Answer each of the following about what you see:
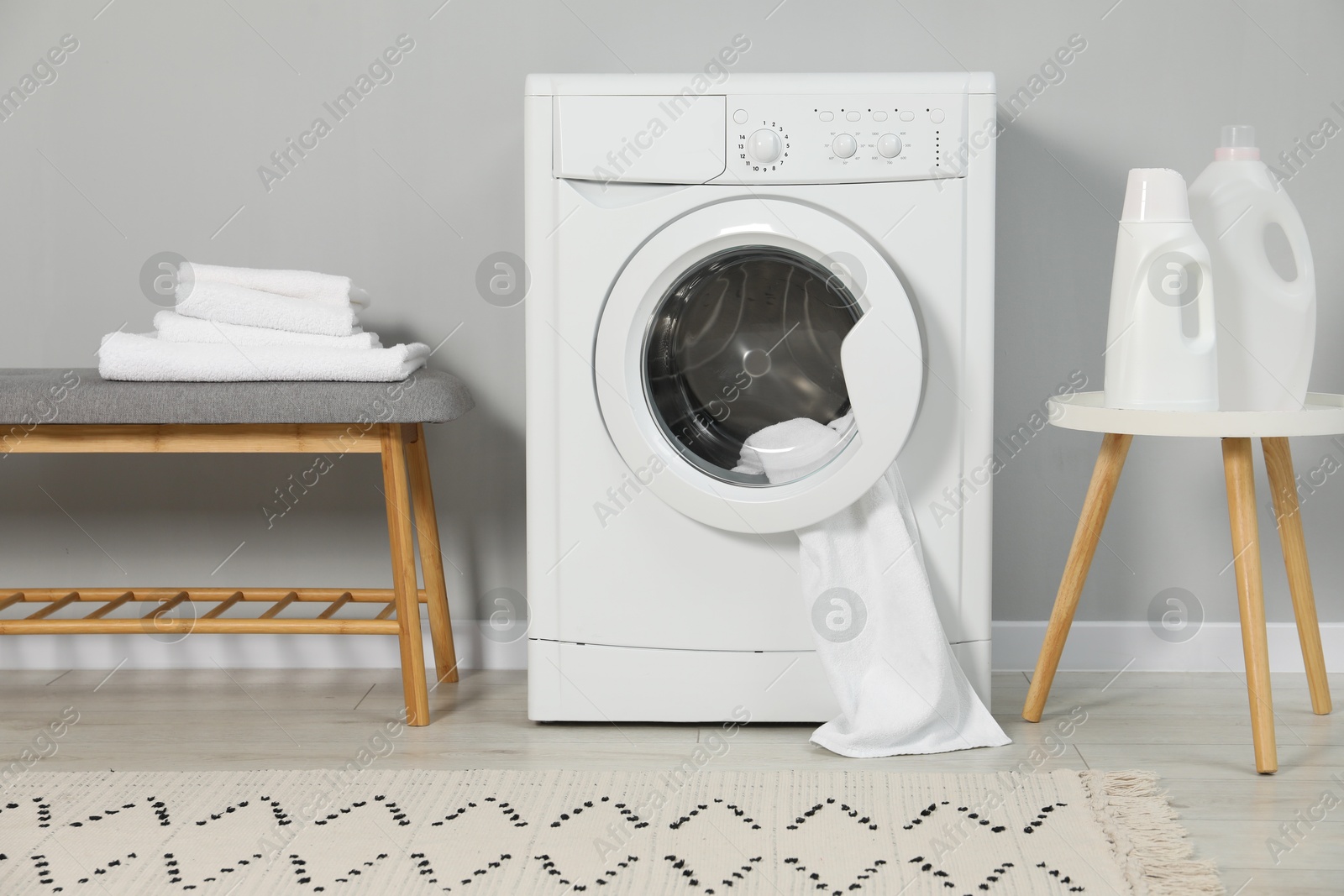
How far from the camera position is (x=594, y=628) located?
1.53 metres

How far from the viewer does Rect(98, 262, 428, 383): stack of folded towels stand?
1.47 m

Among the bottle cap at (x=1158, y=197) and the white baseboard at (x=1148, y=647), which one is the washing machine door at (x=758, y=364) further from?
the white baseboard at (x=1148, y=647)

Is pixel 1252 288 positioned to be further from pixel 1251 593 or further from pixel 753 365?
pixel 753 365

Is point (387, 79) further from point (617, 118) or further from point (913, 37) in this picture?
point (913, 37)

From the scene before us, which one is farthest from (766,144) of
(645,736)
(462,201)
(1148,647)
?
(1148,647)

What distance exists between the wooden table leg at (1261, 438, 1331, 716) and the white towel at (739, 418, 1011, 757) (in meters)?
0.50

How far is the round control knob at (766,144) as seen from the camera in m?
1.45

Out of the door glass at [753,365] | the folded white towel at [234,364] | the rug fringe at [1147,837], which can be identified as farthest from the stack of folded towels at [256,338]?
the rug fringe at [1147,837]

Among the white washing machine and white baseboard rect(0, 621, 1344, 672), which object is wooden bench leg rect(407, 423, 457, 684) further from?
the white washing machine

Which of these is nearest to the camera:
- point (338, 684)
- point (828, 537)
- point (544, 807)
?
point (544, 807)

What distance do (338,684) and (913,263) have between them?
114 cm

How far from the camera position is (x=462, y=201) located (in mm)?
1839

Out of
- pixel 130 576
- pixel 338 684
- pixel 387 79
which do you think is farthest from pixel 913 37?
pixel 130 576

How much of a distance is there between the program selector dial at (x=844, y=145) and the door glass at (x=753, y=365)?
0.16m
